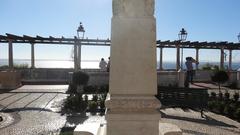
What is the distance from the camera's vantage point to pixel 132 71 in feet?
13.9

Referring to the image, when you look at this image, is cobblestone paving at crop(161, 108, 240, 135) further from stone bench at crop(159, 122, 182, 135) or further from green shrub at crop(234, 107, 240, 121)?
stone bench at crop(159, 122, 182, 135)

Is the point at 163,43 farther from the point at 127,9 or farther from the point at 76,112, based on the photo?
the point at 127,9

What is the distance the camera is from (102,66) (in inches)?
851

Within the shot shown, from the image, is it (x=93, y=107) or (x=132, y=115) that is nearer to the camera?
(x=132, y=115)

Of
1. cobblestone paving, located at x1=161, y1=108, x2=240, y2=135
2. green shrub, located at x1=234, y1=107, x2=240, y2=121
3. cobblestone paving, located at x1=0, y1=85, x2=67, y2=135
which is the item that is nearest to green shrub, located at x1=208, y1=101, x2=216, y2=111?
cobblestone paving, located at x1=161, y1=108, x2=240, y2=135

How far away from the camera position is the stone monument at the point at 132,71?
4.20 meters

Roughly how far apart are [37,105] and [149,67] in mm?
9394

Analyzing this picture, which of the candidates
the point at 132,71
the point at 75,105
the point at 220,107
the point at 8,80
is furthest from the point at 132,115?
the point at 8,80

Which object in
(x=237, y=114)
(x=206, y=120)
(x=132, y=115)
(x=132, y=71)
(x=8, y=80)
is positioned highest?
(x=132, y=71)

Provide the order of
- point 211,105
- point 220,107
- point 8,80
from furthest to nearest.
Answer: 1. point 8,80
2. point 211,105
3. point 220,107

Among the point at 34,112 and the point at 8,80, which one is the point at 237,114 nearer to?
the point at 34,112

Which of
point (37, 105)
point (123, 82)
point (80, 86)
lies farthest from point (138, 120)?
point (80, 86)

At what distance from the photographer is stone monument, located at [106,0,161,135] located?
13.8 feet

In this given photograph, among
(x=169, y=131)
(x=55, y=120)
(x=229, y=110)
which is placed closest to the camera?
(x=169, y=131)
